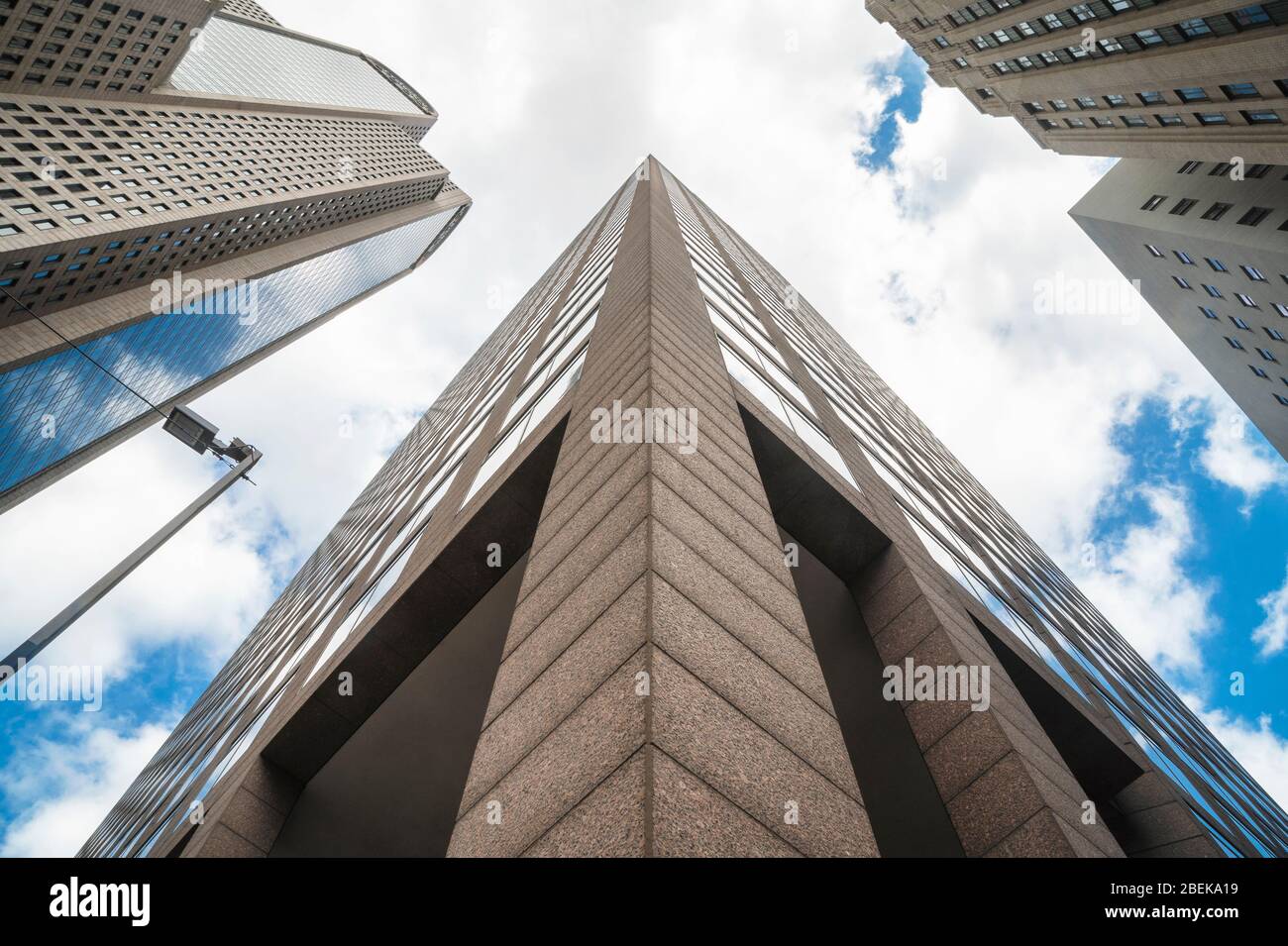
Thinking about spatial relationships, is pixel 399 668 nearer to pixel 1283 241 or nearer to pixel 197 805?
pixel 197 805

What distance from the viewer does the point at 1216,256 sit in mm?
43250

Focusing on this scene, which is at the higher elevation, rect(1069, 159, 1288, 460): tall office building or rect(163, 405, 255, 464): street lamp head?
rect(1069, 159, 1288, 460): tall office building

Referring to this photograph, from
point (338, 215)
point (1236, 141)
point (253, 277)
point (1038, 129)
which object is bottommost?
point (1236, 141)

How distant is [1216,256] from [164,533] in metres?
53.5

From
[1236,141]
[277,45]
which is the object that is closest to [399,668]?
[1236,141]

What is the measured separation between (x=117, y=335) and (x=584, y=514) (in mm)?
102954

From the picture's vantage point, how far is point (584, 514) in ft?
22.1

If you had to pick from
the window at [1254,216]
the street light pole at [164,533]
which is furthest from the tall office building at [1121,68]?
the street light pole at [164,533]

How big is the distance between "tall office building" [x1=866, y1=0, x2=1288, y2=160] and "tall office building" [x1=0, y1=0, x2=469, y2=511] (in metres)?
70.3

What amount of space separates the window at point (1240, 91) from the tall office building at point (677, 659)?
24848 millimetres

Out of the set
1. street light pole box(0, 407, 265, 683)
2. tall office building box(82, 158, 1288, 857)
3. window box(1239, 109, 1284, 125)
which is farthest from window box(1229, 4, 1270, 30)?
street light pole box(0, 407, 265, 683)

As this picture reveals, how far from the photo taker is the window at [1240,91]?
3083 centimetres

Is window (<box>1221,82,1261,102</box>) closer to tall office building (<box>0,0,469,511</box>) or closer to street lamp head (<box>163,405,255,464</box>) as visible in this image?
street lamp head (<box>163,405,255,464</box>)

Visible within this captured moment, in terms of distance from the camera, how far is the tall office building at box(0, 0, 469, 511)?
67.2m
